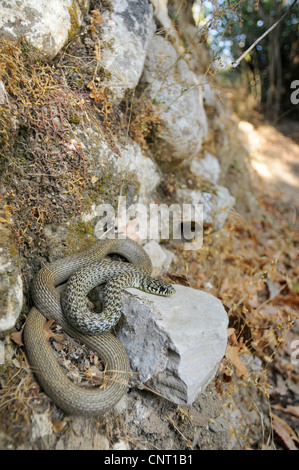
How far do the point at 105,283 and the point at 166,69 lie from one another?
412cm

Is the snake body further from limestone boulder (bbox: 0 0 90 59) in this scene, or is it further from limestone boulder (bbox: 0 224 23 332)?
limestone boulder (bbox: 0 0 90 59)

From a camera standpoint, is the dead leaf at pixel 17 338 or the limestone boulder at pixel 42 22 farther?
the limestone boulder at pixel 42 22

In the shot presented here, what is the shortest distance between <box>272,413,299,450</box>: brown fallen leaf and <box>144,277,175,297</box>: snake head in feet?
7.85

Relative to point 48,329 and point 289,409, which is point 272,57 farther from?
point 48,329

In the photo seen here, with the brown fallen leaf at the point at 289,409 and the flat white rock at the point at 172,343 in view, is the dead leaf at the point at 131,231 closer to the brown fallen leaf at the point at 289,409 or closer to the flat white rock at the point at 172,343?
the flat white rock at the point at 172,343

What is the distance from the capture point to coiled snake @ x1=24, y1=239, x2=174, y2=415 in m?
3.17

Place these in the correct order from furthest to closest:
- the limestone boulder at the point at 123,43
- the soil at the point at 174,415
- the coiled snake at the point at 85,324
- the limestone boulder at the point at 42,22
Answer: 1. the limestone boulder at the point at 123,43
2. the limestone boulder at the point at 42,22
3. the coiled snake at the point at 85,324
4. the soil at the point at 174,415

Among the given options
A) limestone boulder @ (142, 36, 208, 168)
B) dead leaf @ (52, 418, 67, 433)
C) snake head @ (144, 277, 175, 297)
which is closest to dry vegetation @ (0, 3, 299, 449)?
dead leaf @ (52, 418, 67, 433)

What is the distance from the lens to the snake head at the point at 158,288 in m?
4.27

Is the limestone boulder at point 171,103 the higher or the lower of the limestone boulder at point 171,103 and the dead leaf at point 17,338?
the higher

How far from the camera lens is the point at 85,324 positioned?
3.61 metres

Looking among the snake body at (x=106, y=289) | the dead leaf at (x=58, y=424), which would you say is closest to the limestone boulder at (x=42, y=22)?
the snake body at (x=106, y=289)

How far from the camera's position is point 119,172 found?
5066mm
